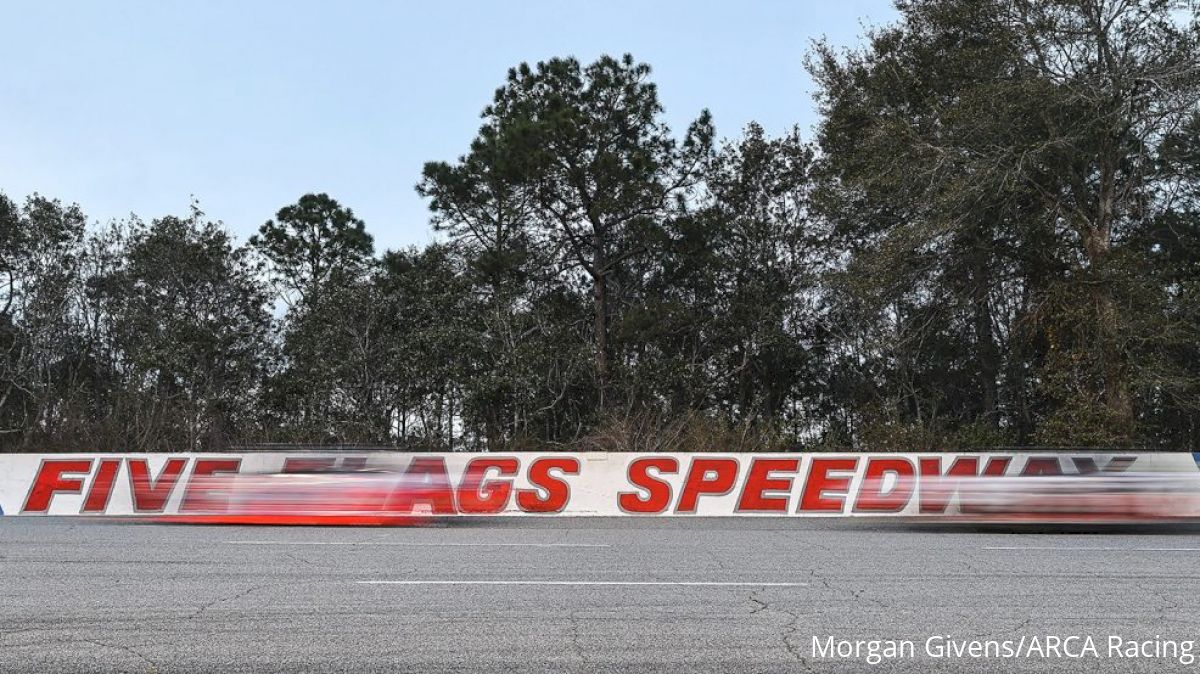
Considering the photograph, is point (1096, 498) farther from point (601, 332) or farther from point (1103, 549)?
point (601, 332)

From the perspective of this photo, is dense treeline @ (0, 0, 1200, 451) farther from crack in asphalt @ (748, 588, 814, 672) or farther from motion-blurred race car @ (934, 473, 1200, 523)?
crack in asphalt @ (748, 588, 814, 672)

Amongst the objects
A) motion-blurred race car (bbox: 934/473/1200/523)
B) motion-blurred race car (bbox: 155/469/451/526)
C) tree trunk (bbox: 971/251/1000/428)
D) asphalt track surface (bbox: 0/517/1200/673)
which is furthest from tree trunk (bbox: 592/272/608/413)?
asphalt track surface (bbox: 0/517/1200/673)

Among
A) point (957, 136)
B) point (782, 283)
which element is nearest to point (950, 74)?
point (957, 136)

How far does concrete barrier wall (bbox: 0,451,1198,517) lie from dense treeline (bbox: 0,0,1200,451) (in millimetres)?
10271

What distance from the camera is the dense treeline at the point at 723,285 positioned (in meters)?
30.9

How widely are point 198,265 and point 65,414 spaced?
9594 millimetres

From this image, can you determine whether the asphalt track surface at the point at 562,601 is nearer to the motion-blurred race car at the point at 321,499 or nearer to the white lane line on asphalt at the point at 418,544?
the white lane line on asphalt at the point at 418,544

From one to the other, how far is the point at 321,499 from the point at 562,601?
9004 millimetres

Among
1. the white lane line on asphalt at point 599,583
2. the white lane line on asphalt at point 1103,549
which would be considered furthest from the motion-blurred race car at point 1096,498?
the white lane line on asphalt at point 599,583

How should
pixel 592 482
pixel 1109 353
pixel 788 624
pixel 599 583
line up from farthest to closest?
pixel 1109 353 < pixel 592 482 < pixel 599 583 < pixel 788 624

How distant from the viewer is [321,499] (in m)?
16.7

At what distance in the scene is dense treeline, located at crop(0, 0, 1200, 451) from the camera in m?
30.9

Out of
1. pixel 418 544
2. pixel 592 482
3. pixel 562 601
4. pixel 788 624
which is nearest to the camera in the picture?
pixel 788 624

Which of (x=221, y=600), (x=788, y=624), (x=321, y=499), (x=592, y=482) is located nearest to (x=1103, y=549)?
(x=788, y=624)
